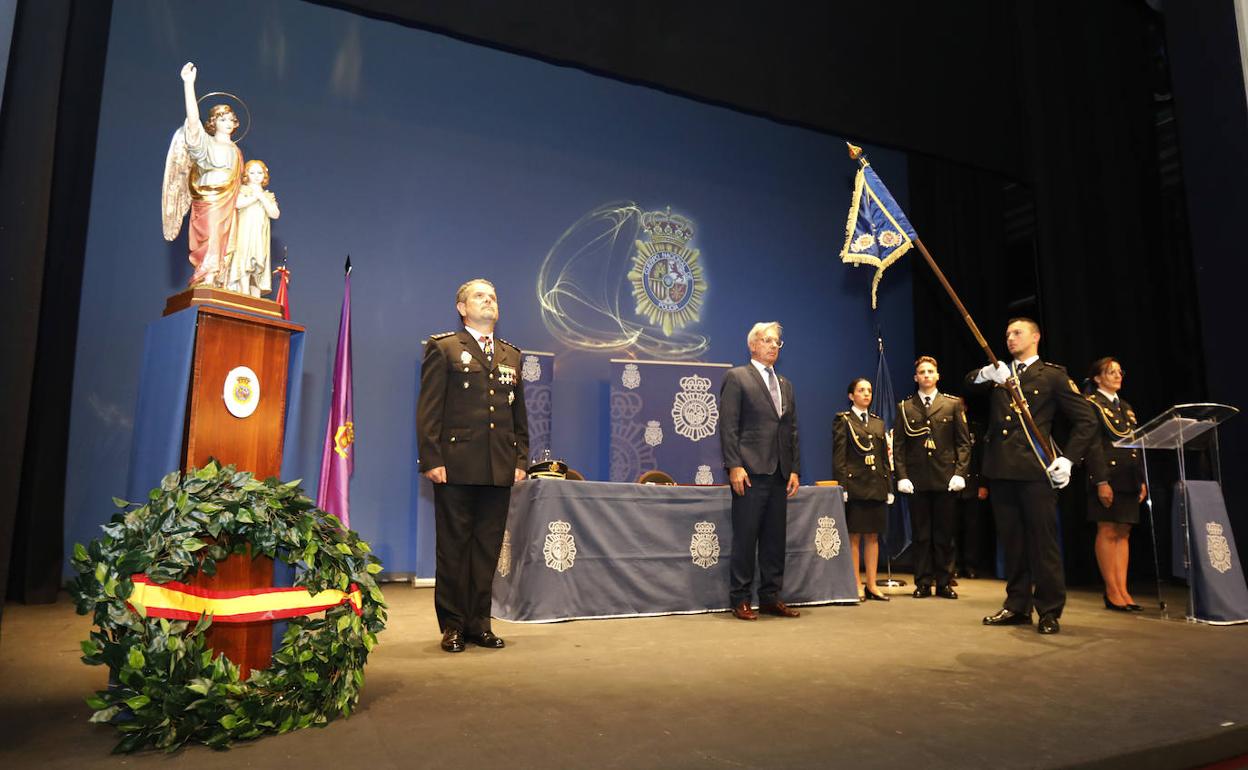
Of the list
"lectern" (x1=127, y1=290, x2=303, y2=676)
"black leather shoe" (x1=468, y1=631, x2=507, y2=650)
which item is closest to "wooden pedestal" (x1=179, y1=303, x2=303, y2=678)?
"lectern" (x1=127, y1=290, x2=303, y2=676)

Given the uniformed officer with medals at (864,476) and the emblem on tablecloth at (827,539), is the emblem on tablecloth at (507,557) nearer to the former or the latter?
the emblem on tablecloth at (827,539)

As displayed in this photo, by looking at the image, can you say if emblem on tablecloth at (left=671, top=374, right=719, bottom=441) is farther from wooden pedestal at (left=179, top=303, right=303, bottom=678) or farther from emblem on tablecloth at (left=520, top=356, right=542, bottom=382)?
wooden pedestal at (left=179, top=303, right=303, bottom=678)

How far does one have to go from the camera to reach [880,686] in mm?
2641

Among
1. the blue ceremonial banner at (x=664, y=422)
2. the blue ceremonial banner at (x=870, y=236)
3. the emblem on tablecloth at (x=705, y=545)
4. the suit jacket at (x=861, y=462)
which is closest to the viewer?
the emblem on tablecloth at (x=705, y=545)

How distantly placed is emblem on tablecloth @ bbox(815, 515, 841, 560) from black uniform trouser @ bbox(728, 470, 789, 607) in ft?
1.47

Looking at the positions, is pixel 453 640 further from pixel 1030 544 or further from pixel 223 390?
pixel 1030 544

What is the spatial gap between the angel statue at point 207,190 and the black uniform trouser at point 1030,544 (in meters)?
4.09

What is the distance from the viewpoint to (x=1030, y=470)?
381 cm

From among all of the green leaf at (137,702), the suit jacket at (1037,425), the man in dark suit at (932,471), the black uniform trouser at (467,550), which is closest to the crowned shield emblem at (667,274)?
the man in dark suit at (932,471)

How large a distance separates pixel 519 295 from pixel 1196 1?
15.9 feet

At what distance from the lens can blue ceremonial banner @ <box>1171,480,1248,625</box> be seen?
4230 mm

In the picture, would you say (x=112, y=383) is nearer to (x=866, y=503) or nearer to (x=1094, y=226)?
(x=866, y=503)

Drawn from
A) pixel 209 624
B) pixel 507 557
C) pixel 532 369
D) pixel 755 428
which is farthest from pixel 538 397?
pixel 209 624

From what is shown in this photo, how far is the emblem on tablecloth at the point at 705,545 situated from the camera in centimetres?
438
